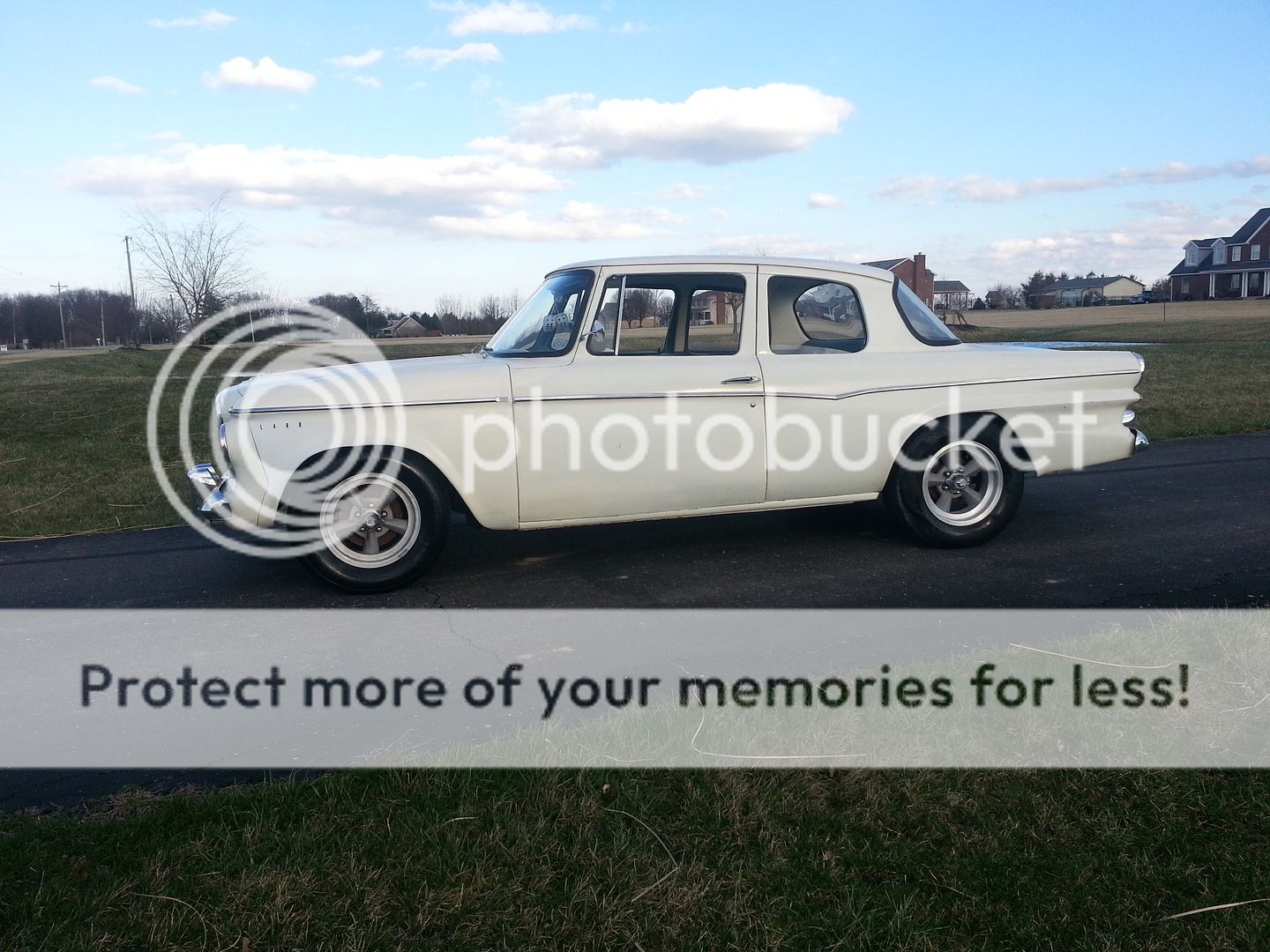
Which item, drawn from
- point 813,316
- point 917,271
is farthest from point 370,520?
point 917,271

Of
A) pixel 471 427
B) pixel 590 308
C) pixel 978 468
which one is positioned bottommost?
pixel 978 468

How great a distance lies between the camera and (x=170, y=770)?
3.31 meters

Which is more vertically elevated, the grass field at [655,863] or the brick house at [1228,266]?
the brick house at [1228,266]

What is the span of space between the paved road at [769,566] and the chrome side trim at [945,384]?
3.13ft

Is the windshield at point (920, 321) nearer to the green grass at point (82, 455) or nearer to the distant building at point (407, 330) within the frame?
the green grass at point (82, 455)

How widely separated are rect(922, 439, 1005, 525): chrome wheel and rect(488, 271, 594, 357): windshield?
226 cm

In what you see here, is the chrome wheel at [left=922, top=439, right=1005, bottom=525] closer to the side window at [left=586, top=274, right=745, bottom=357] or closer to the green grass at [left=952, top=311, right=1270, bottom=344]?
the side window at [left=586, top=274, right=745, bottom=357]

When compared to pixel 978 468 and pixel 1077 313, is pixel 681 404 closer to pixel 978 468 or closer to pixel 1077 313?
pixel 978 468

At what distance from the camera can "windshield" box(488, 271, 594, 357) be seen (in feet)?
18.4

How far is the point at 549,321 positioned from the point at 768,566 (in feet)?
6.18

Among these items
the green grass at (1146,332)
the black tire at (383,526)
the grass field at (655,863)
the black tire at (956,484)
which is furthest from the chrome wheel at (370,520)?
the green grass at (1146,332)

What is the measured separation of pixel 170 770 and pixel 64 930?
0.98 metres

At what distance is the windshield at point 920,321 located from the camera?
6133 millimetres

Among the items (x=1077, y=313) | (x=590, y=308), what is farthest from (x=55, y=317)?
(x=590, y=308)
